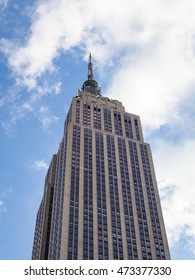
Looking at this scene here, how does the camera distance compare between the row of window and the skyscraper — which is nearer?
the skyscraper

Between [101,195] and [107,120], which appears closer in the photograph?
[101,195]

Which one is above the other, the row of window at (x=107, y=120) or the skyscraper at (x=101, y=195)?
the row of window at (x=107, y=120)

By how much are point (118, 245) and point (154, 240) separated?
12886 mm

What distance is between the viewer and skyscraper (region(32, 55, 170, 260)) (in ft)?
385

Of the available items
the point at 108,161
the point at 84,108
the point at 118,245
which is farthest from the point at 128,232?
the point at 84,108

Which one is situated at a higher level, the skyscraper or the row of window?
the row of window

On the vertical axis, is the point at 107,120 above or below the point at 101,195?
above

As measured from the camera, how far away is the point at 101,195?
436 ft

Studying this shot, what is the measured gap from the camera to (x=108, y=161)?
148875 mm

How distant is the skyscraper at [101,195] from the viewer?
385ft

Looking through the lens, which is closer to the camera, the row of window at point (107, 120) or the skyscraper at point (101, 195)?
the skyscraper at point (101, 195)
